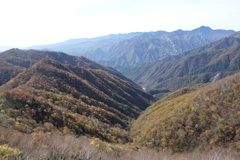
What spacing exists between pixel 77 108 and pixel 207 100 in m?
34.1

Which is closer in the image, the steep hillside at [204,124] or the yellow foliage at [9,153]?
the yellow foliage at [9,153]

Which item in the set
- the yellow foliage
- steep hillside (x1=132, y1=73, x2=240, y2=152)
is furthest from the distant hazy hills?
the yellow foliage

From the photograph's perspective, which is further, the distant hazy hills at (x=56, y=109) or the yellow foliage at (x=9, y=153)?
the distant hazy hills at (x=56, y=109)

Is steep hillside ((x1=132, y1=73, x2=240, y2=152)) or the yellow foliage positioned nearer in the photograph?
the yellow foliage

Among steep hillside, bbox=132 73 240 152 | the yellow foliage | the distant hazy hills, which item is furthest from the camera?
steep hillside, bbox=132 73 240 152

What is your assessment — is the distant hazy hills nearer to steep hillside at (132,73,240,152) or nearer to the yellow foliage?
steep hillside at (132,73,240,152)

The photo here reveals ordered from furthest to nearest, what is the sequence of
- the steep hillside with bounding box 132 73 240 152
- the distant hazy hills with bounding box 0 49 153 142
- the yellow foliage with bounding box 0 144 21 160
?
the steep hillside with bounding box 132 73 240 152, the distant hazy hills with bounding box 0 49 153 142, the yellow foliage with bounding box 0 144 21 160

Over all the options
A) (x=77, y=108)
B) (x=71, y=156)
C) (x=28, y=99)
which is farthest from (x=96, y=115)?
(x=71, y=156)

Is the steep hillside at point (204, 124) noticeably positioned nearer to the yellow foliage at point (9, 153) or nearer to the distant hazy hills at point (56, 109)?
the distant hazy hills at point (56, 109)

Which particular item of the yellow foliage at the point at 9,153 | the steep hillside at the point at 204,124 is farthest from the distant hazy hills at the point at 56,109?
the yellow foliage at the point at 9,153

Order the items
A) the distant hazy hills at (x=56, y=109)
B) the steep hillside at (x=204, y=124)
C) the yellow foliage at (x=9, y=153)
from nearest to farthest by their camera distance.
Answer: the yellow foliage at (x=9, y=153)
the distant hazy hills at (x=56, y=109)
the steep hillside at (x=204, y=124)

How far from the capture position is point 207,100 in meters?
33.9

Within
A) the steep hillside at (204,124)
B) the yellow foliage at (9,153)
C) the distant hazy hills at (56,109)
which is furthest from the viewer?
the steep hillside at (204,124)

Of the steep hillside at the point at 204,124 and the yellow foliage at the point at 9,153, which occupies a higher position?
the yellow foliage at the point at 9,153
